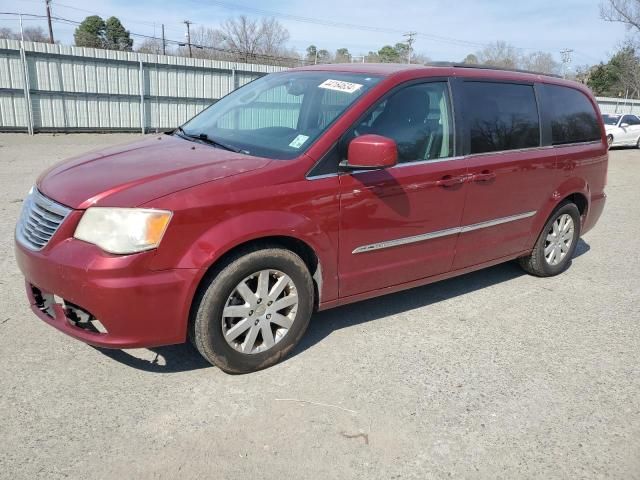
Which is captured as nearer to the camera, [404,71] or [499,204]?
[404,71]

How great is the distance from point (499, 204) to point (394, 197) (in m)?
1.23

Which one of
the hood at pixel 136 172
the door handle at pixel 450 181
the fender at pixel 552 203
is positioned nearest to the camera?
the hood at pixel 136 172

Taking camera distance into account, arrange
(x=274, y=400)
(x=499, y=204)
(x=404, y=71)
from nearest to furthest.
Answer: (x=274, y=400)
(x=404, y=71)
(x=499, y=204)

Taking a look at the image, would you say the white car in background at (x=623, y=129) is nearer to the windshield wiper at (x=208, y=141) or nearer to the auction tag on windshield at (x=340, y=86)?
the auction tag on windshield at (x=340, y=86)

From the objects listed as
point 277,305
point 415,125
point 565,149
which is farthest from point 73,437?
point 565,149

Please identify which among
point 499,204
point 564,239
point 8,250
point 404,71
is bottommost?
point 8,250

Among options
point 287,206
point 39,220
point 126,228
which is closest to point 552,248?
point 287,206

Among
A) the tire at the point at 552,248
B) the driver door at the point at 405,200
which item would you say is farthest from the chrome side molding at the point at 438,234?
the tire at the point at 552,248

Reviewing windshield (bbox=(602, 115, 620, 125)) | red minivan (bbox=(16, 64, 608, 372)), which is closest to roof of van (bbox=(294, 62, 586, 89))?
red minivan (bbox=(16, 64, 608, 372))

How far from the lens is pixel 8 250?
5203mm

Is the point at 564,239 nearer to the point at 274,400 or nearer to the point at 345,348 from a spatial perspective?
the point at 345,348

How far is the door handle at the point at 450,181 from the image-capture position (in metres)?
3.88

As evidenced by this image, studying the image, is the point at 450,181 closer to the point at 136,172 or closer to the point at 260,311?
the point at 260,311

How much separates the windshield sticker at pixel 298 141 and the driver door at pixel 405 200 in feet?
0.91
